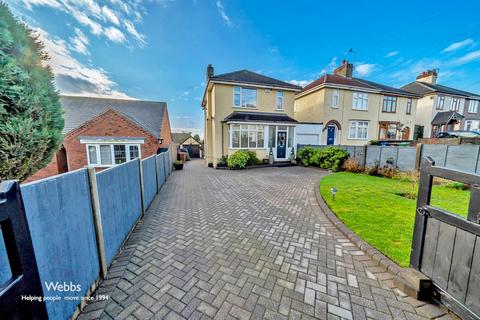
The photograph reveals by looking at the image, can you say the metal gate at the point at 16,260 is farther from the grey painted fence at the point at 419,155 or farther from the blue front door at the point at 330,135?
the blue front door at the point at 330,135

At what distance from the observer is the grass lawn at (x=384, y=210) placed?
3.27 m

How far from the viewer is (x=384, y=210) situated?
476cm

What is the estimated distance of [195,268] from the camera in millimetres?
2818

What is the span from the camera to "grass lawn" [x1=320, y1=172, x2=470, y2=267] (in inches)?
129

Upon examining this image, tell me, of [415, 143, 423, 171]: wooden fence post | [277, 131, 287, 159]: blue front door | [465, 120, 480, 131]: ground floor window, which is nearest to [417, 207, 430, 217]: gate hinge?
[415, 143, 423, 171]: wooden fence post

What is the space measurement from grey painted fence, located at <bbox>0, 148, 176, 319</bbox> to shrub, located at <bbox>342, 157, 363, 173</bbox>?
1172cm

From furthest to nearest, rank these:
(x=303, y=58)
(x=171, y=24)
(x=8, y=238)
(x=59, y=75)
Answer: (x=303, y=58) < (x=171, y=24) < (x=59, y=75) < (x=8, y=238)

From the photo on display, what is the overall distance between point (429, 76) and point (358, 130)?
59.6 ft

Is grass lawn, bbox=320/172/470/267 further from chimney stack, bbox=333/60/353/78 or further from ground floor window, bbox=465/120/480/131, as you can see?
ground floor window, bbox=465/120/480/131

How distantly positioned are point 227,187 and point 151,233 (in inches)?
164

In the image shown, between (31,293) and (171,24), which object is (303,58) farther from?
(31,293)

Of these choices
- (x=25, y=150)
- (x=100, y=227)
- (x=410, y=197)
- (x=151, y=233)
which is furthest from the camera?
(x=410, y=197)

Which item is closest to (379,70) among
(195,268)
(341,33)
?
(341,33)

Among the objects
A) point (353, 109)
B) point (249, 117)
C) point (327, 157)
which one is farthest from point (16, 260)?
point (353, 109)
